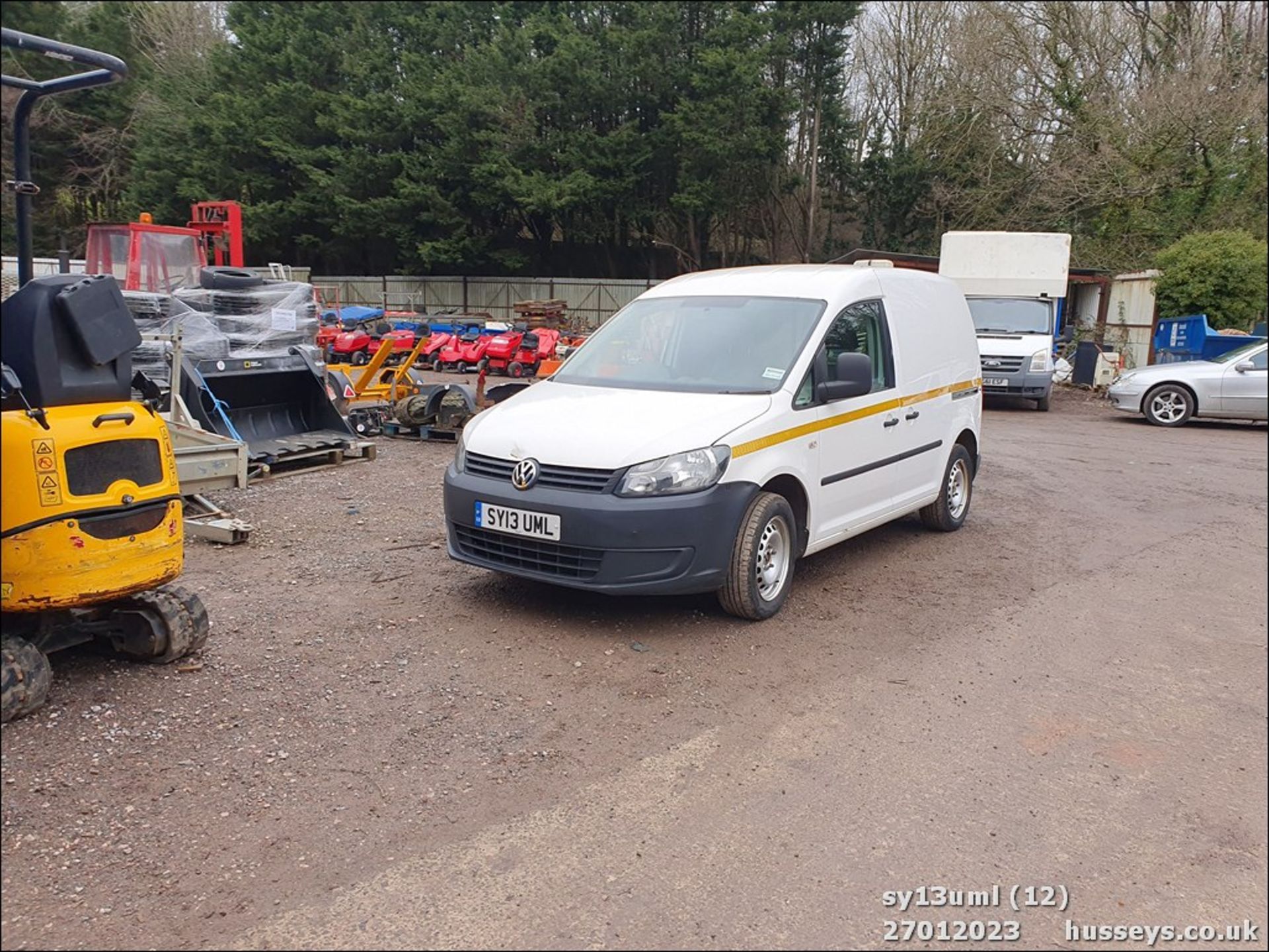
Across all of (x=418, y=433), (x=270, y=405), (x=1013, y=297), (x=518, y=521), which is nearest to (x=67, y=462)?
(x=518, y=521)

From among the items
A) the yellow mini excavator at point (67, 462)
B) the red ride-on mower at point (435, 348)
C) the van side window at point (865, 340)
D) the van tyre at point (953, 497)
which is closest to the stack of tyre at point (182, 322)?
the yellow mini excavator at point (67, 462)

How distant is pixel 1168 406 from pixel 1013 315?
352 cm

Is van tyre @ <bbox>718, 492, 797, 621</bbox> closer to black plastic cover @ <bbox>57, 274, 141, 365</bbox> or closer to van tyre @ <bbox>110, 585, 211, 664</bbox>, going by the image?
van tyre @ <bbox>110, 585, 211, 664</bbox>

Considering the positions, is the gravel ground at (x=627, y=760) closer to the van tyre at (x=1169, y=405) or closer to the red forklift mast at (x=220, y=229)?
the van tyre at (x=1169, y=405)

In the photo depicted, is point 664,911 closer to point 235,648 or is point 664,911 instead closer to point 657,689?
point 657,689

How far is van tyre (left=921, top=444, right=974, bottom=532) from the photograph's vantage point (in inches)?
301

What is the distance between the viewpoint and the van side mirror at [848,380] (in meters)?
5.76

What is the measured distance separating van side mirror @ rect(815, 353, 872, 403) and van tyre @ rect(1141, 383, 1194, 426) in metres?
11.5

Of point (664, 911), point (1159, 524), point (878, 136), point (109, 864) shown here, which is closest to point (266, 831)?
point (109, 864)

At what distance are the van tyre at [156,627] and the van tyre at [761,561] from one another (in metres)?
2.70

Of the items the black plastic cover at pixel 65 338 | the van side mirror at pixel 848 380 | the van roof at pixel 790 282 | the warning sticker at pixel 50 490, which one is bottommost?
the warning sticker at pixel 50 490

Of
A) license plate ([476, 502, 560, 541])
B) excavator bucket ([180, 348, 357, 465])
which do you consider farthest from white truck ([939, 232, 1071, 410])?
license plate ([476, 502, 560, 541])

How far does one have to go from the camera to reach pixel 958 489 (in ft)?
25.9

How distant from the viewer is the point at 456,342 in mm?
22406
